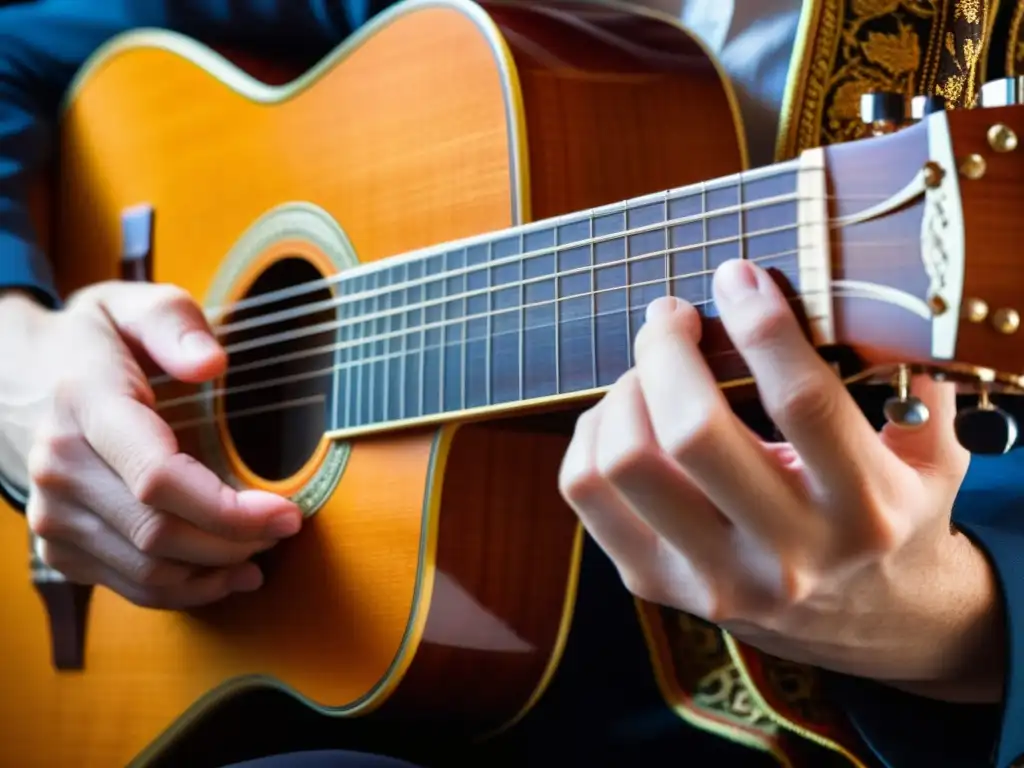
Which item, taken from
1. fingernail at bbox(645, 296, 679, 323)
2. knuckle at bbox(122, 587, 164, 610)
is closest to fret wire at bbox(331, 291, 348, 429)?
knuckle at bbox(122, 587, 164, 610)

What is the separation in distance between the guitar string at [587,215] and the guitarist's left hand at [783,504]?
5cm

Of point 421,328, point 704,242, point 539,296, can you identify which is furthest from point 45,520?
point 704,242

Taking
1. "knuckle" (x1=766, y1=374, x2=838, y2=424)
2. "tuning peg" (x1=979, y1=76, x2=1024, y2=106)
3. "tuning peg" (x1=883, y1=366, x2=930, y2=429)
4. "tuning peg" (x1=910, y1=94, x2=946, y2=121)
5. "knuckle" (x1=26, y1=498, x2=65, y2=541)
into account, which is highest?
"tuning peg" (x1=910, y1=94, x2=946, y2=121)

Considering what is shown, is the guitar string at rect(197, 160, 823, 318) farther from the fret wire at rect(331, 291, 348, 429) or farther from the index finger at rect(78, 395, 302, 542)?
the index finger at rect(78, 395, 302, 542)

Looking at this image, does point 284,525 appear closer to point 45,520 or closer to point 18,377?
point 45,520

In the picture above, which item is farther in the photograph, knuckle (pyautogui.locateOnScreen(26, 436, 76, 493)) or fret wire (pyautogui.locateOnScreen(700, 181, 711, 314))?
knuckle (pyautogui.locateOnScreen(26, 436, 76, 493))

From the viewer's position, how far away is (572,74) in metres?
0.65

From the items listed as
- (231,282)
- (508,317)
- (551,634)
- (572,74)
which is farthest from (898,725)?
(231,282)

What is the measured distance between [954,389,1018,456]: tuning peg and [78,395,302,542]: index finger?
0.49 metres

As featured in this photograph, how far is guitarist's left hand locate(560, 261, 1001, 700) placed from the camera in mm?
435

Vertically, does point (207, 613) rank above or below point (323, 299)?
below

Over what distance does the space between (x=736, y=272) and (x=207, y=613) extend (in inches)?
23.1

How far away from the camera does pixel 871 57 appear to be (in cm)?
60

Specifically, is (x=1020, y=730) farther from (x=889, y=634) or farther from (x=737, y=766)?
(x=737, y=766)
